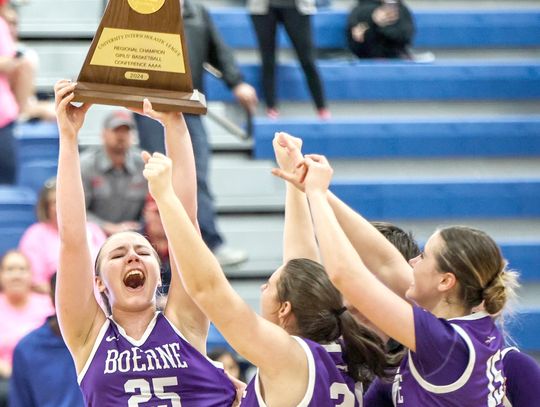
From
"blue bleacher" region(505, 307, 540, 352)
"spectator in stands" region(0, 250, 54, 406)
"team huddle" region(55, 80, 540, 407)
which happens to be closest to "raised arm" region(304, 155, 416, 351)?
"team huddle" region(55, 80, 540, 407)

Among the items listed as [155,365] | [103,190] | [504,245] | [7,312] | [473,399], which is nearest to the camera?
[473,399]

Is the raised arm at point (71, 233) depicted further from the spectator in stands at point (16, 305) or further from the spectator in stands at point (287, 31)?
the spectator in stands at point (287, 31)

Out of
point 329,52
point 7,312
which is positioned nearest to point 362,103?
point 329,52

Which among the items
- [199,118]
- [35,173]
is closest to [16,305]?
[35,173]

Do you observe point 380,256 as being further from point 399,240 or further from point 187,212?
point 187,212

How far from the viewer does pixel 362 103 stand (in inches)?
307

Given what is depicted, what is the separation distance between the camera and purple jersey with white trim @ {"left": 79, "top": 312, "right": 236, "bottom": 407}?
3.03 meters

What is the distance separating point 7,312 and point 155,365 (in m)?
2.48

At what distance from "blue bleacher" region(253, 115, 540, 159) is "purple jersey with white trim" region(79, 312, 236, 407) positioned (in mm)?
4096

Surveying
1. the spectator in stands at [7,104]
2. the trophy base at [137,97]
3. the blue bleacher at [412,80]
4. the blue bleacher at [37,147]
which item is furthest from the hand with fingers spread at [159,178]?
the blue bleacher at [412,80]

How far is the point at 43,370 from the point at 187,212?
171 cm

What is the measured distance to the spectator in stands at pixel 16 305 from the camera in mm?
5320

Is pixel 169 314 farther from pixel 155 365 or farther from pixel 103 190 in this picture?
pixel 103 190

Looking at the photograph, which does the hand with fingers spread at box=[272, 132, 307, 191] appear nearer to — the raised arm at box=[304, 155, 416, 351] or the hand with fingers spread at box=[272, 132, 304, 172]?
the hand with fingers spread at box=[272, 132, 304, 172]
